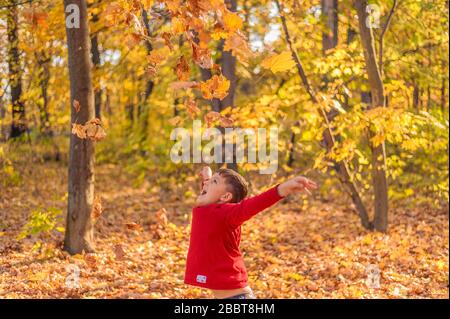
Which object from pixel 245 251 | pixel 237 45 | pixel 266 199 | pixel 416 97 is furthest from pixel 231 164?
pixel 266 199

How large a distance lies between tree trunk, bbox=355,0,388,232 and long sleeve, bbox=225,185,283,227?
6516 mm

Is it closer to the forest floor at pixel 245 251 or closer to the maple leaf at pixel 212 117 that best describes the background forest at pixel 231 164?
the forest floor at pixel 245 251

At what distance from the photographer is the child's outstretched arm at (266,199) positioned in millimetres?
3357

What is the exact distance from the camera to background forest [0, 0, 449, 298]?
7207 mm

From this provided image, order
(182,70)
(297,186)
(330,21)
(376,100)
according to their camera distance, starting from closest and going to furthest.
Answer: (297,186), (182,70), (376,100), (330,21)

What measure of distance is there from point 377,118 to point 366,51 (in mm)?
1251

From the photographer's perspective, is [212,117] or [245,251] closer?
[212,117]

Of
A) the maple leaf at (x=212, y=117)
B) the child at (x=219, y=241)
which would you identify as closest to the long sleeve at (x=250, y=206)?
the child at (x=219, y=241)

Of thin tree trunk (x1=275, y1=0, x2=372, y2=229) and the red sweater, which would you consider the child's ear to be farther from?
thin tree trunk (x1=275, y1=0, x2=372, y2=229)

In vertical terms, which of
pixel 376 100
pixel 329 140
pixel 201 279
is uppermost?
pixel 376 100

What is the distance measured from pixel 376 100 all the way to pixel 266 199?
703 centimetres

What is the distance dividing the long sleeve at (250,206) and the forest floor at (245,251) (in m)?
0.96

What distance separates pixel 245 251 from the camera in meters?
9.73

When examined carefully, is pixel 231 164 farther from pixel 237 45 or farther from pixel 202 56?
pixel 237 45
